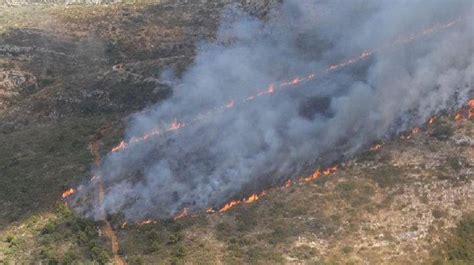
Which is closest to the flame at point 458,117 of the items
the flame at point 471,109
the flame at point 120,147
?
the flame at point 471,109

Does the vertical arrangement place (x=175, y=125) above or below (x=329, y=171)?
above

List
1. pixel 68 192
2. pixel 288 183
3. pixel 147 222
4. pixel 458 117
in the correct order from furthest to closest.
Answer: pixel 458 117 → pixel 68 192 → pixel 288 183 → pixel 147 222

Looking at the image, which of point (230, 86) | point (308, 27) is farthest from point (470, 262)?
point (308, 27)

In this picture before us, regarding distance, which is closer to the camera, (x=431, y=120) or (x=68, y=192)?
(x=68, y=192)

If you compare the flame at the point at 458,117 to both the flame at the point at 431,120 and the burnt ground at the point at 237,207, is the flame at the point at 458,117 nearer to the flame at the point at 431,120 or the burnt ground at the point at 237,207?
the burnt ground at the point at 237,207

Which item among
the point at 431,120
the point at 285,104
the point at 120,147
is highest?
the point at 120,147

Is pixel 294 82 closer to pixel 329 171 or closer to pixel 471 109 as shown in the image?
pixel 329 171

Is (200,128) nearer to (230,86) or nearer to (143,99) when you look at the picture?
(230,86)

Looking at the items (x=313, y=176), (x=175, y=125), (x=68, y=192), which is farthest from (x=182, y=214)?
(x=175, y=125)
